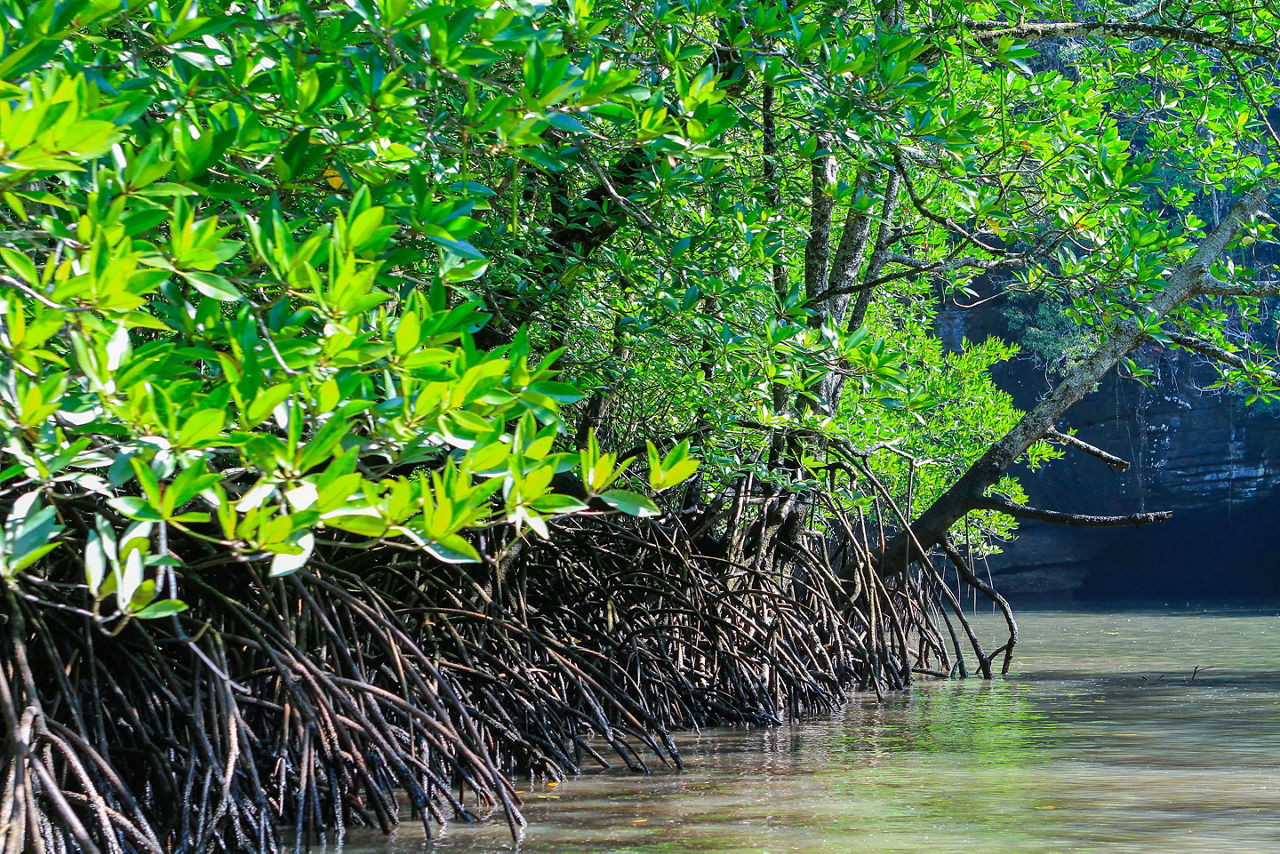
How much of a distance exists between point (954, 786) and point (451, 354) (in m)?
2.61

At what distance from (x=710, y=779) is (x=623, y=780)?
0.94 ft

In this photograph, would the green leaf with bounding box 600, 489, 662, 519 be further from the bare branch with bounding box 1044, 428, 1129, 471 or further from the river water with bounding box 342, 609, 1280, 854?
the bare branch with bounding box 1044, 428, 1129, 471

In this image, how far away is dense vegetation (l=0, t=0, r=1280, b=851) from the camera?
1.99 metres

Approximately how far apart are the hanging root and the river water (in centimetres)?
21

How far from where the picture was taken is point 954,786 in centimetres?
403

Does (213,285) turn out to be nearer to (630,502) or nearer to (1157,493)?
(630,502)

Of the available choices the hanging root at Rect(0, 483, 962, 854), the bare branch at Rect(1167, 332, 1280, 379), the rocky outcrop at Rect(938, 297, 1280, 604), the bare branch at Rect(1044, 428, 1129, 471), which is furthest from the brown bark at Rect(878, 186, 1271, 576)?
the rocky outcrop at Rect(938, 297, 1280, 604)

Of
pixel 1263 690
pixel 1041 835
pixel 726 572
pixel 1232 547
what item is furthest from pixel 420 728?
pixel 1232 547

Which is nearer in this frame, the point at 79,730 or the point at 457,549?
the point at 457,549

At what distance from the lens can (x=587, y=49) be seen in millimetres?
3172

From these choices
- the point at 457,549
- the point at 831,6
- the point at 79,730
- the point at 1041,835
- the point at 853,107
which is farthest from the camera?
the point at 831,6

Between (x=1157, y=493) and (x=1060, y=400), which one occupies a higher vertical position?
(x=1060, y=400)

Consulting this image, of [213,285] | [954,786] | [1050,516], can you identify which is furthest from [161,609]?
[1050,516]

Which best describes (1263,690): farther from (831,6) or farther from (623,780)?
(831,6)
